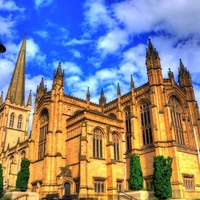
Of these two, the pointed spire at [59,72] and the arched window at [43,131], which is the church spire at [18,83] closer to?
the arched window at [43,131]

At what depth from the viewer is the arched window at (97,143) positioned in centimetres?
3956

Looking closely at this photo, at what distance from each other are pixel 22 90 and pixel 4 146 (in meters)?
23.6

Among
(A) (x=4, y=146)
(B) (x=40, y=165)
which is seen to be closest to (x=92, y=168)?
(B) (x=40, y=165)

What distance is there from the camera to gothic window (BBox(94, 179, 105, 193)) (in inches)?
1460

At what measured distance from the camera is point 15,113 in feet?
274

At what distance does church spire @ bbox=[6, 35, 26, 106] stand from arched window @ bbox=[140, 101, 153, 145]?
5496 centimetres

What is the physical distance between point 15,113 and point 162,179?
63832 mm

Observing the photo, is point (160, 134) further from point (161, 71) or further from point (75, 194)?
point (75, 194)

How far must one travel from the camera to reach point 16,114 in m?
83.9

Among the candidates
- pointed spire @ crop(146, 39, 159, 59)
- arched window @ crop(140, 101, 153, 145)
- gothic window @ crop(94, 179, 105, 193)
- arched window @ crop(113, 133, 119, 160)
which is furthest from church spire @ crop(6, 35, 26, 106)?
gothic window @ crop(94, 179, 105, 193)

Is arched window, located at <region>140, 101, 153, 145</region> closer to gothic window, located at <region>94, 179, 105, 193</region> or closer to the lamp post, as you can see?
gothic window, located at <region>94, 179, 105, 193</region>

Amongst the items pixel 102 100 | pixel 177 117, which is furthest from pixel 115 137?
pixel 102 100

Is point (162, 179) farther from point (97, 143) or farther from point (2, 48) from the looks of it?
point (2, 48)

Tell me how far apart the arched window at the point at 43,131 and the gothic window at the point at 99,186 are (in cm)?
1287
